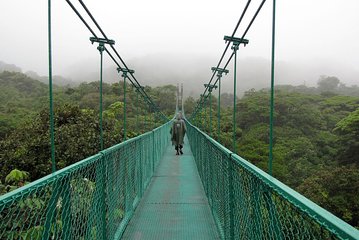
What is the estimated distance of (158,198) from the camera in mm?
3543

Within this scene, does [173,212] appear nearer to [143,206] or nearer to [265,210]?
[143,206]

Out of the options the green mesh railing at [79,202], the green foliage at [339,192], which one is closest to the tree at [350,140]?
the green foliage at [339,192]

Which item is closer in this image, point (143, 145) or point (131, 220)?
point (131, 220)

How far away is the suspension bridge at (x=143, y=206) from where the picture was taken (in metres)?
0.89

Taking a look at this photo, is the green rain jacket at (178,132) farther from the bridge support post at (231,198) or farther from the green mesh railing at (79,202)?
the bridge support post at (231,198)

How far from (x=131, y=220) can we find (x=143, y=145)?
114 centimetres

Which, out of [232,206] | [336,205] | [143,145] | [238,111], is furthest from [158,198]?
[238,111]

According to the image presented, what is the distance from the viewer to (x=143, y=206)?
3.24 metres

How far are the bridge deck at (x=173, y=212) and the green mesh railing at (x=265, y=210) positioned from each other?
0.31 metres

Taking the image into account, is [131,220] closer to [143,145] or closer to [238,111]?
[143,145]

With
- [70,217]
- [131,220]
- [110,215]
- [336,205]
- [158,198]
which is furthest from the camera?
[336,205]

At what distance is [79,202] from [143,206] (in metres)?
1.79

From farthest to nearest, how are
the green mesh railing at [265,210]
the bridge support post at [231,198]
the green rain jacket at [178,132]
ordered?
the green rain jacket at [178,132] < the bridge support post at [231,198] < the green mesh railing at [265,210]

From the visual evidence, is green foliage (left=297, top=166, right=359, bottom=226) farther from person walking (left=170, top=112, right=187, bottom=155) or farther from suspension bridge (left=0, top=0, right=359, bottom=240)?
suspension bridge (left=0, top=0, right=359, bottom=240)
